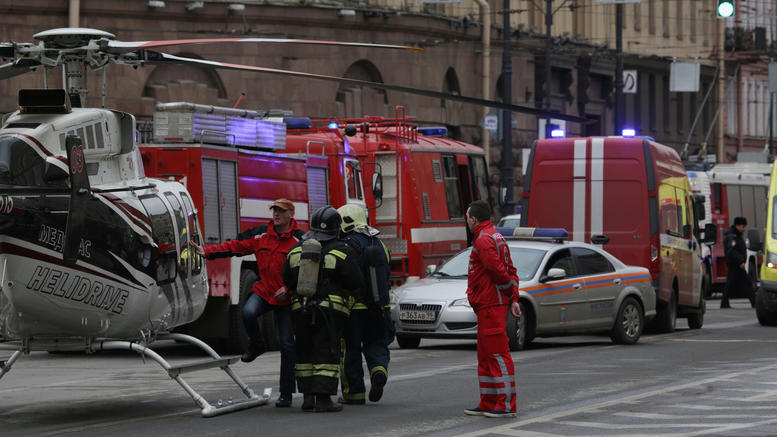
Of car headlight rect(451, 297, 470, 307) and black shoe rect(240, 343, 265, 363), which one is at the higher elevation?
black shoe rect(240, 343, 265, 363)

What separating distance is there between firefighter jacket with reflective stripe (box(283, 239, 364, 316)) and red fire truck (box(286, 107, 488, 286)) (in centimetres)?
1102

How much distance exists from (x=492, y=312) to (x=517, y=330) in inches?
266

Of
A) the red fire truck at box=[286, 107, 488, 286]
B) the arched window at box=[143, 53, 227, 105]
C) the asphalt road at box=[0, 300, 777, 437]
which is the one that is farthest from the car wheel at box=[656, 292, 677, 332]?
the arched window at box=[143, 53, 227, 105]

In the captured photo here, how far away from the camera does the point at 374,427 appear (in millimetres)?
11891

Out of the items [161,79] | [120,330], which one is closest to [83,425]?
[120,330]

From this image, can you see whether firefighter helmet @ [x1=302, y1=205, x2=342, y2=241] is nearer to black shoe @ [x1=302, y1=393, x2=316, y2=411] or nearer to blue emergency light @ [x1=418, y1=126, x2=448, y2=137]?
black shoe @ [x1=302, y1=393, x2=316, y2=411]

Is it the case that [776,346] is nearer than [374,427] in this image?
No

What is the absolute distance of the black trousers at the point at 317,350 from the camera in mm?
12664

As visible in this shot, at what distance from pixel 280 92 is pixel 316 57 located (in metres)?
1.61

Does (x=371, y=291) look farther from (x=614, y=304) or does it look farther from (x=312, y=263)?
(x=614, y=304)

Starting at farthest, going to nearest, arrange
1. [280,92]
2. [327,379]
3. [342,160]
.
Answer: [280,92], [342,160], [327,379]

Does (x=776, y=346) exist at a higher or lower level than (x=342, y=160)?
lower

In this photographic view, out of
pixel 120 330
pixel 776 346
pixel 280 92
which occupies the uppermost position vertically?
pixel 280 92

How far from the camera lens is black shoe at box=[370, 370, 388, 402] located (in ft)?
43.1
